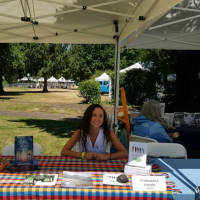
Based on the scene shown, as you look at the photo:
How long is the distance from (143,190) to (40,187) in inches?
28.8

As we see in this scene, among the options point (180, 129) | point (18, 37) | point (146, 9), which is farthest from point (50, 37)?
point (180, 129)

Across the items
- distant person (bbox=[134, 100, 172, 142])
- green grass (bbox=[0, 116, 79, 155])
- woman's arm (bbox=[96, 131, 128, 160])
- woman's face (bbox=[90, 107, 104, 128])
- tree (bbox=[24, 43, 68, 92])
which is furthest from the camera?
tree (bbox=[24, 43, 68, 92])

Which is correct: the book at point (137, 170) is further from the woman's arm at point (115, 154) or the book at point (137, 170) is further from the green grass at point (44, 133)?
the green grass at point (44, 133)

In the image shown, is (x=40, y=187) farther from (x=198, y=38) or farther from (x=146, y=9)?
(x=198, y=38)

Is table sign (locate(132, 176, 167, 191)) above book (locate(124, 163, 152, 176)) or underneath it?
underneath

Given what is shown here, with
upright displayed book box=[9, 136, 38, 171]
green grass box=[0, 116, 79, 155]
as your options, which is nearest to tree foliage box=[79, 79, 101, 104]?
green grass box=[0, 116, 79, 155]

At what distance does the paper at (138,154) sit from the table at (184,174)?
0.29 m

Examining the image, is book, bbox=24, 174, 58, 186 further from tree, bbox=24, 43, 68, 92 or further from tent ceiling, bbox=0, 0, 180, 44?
tree, bbox=24, 43, 68, 92

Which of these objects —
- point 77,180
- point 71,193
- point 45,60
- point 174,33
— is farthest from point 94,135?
point 45,60

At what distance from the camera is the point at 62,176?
195cm

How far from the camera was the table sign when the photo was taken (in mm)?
1792

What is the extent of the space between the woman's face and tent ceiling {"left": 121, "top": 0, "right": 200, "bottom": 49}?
266cm

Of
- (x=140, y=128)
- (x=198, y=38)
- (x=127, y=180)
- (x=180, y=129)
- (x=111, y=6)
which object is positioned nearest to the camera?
(x=127, y=180)

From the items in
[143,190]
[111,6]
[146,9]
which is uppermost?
[111,6]
